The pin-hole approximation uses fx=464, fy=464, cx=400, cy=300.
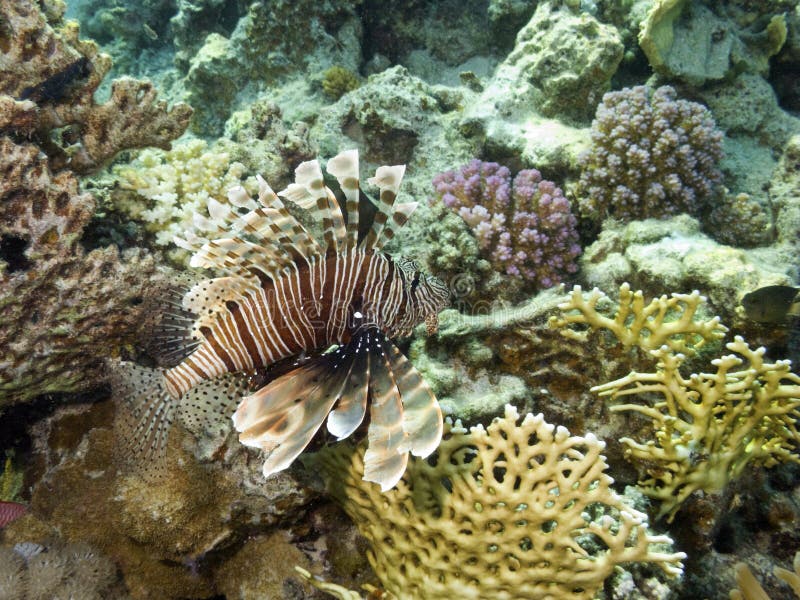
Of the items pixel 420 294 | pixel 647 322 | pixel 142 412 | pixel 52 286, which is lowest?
pixel 647 322

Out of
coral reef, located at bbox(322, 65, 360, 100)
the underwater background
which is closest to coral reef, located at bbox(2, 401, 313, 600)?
the underwater background

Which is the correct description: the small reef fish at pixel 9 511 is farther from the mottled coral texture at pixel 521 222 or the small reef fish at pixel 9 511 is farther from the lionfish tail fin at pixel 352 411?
the mottled coral texture at pixel 521 222

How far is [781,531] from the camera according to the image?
265 centimetres

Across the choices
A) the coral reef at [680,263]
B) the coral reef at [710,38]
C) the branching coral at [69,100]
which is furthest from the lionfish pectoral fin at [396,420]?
the coral reef at [710,38]

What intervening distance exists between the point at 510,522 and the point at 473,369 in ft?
4.19

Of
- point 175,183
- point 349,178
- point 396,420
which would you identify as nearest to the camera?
point 396,420

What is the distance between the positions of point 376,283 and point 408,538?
4.12 feet

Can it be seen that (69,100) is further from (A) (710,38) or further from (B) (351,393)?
(A) (710,38)

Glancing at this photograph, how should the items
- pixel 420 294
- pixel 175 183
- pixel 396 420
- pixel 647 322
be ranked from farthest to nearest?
1. pixel 175 183
2. pixel 647 322
3. pixel 420 294
4. pixel 396 420

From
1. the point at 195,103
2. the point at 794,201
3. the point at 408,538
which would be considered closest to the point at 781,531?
the point at 408,538

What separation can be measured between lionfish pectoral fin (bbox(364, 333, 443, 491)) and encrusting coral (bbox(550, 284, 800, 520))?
1.19 metres

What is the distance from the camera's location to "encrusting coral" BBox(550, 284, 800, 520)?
234 centimetres

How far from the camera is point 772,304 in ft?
8.17

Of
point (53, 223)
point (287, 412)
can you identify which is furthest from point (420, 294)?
point (53, 223)
